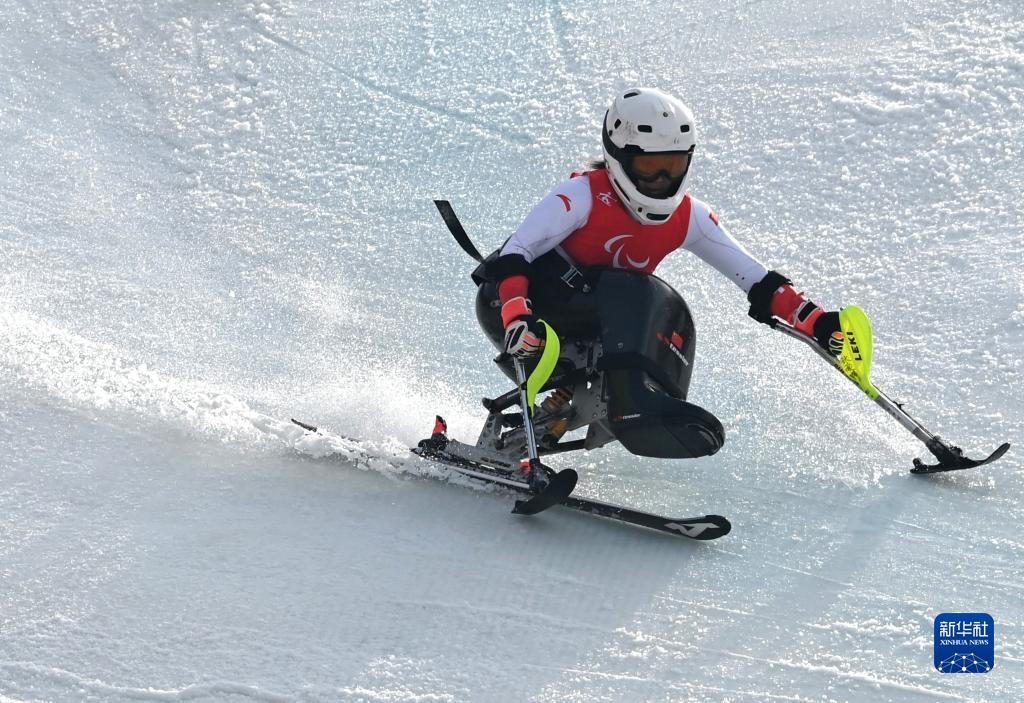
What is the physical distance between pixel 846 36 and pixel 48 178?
6089 millimetres

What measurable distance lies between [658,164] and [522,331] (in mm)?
883

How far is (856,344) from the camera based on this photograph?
16.3 ft

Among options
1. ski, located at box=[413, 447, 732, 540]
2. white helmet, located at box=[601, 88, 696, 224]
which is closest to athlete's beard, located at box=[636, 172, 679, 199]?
white helmet, located at box=[601, 88, 696, 224]

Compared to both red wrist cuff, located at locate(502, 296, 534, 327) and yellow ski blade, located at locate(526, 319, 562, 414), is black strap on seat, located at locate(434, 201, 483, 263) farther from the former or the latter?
yellow ski blade, located at locate(526, 319, 562, 414)

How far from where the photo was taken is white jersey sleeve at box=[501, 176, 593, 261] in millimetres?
5113

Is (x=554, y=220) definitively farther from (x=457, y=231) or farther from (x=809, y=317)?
(x=809, y=317)

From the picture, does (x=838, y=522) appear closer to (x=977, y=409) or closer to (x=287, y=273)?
(x=977, y=409)

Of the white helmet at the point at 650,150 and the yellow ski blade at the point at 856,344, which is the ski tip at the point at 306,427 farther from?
the yellow ski blade at the point at 856,344

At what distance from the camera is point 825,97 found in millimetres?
8844

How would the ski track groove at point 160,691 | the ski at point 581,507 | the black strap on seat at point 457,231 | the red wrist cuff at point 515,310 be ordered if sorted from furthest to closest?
the black strap on seat at point 457,231 → the red wrist cuff at point 515,310 → the ski at point 581,507 → the ski track groove at point 160,691

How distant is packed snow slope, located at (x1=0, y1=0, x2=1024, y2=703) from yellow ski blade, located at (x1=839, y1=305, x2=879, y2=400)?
59 centimetres

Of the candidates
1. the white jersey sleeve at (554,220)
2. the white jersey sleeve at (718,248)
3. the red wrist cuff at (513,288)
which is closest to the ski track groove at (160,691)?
the red wrist cuff at (513,288)

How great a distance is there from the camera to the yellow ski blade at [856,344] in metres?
4.96

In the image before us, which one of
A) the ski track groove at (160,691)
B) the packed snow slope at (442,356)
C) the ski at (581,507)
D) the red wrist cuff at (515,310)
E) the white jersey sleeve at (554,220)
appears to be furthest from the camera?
the white jersey sleeve at (554,220)
